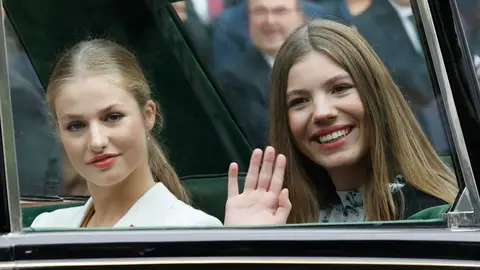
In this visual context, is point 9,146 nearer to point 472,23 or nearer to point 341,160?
point 341,160

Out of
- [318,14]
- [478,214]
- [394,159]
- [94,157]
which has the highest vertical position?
[318,14]

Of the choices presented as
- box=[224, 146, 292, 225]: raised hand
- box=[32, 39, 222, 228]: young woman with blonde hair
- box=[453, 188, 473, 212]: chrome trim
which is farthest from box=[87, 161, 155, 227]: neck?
box=[453, 188, 473, 212]: chrome trim

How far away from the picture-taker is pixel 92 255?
2062mm

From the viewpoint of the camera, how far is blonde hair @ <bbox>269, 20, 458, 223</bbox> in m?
2.21

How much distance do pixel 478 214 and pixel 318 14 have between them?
0.69 m

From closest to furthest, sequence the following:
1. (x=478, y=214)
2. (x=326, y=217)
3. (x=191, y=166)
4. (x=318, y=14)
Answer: (x=478, y=214)
(x=326, y=217)
(x=318, y=14)
(x=191, y=166)

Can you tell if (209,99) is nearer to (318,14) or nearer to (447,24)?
(318,14)

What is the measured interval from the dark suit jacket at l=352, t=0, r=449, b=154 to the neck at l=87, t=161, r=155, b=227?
0.65 meters

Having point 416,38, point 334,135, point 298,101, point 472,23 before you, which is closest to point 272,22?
point 298,101

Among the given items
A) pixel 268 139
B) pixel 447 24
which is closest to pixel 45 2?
pixel 268 139

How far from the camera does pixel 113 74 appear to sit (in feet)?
8.05

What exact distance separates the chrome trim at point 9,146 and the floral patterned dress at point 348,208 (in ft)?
2.22

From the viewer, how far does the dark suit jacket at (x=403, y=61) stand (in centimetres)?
213

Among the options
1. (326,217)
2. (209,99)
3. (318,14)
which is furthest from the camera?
(209,99)
